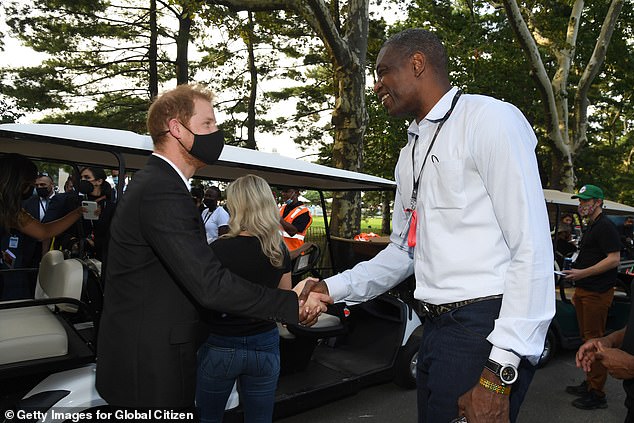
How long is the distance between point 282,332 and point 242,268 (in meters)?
1.50

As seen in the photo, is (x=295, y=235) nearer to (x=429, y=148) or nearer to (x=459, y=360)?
(x=429, y=148)

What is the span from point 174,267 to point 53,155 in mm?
2612

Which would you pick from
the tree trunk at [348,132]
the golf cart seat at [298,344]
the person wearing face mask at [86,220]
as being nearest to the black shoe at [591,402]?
the golf cart seat at [298,344]

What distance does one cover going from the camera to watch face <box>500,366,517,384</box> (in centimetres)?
158

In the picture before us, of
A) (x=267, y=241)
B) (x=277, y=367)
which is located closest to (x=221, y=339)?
(x=277, y=367)

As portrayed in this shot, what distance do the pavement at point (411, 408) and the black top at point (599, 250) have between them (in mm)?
1119

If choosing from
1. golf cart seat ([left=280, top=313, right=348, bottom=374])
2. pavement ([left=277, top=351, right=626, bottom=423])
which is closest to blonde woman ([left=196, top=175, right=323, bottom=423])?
golf cart seat ([left=280, top=313, right=348, bottom=374])

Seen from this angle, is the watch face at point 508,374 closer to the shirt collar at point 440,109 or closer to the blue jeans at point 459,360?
the blue jeans at point 459,360

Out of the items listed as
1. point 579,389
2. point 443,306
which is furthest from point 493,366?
point 579,389

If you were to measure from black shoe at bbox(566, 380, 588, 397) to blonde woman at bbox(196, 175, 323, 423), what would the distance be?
3522 millimetres

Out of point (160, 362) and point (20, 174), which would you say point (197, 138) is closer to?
point (160, 362)

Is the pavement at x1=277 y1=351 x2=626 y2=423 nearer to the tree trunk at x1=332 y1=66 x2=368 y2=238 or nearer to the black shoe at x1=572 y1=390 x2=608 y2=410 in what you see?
the black shoe at x1=572 y1=390 x2=608 y2=410

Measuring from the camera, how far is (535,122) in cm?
2475

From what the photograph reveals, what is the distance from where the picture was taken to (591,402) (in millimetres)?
4824
